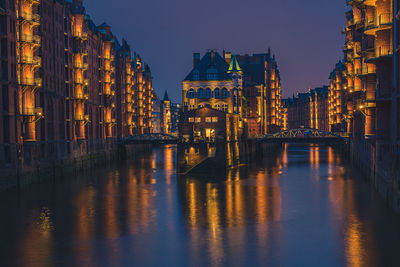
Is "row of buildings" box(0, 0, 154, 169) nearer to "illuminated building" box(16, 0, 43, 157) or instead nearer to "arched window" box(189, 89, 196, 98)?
"illuminated building" box(16, 0, 43, 157)

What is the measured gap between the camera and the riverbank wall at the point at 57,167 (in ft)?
193

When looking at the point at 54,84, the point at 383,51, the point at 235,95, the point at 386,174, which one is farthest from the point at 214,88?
the point at 386,174

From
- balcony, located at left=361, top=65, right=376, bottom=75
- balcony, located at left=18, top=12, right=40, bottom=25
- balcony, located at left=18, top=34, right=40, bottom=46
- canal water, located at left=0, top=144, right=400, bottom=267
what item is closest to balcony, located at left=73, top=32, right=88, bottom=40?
balcony, located at left=18, top=12, right=40, bottom=25

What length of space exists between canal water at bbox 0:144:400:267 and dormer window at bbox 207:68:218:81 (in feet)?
169

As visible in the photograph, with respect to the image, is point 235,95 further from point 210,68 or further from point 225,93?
point 210,68

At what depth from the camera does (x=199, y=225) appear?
42906mm

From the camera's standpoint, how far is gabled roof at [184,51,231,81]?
392 ft

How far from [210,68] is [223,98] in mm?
7696

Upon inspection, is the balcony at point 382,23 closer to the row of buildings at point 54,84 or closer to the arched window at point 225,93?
the row of buildings at point 54,84

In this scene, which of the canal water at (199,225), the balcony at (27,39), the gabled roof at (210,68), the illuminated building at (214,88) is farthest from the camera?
the gabled roof at (210,68)

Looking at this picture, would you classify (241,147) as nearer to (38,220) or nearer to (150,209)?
(150,209)

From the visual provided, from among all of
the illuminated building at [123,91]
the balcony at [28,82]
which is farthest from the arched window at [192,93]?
the balcony at [28,82]

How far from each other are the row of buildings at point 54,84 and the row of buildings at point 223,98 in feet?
62.2

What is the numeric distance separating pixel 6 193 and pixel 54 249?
2400 centimetres
